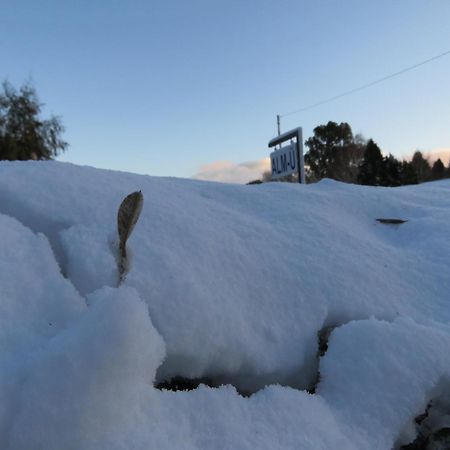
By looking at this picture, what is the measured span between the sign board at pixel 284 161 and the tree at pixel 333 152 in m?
25.7

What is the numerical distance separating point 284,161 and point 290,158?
0.70 feet

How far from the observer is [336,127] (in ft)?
109

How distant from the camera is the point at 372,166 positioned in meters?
23.5

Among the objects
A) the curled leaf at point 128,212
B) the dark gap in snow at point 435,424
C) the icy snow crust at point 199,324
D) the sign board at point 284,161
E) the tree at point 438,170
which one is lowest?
the dark gap in snow at point 435,424

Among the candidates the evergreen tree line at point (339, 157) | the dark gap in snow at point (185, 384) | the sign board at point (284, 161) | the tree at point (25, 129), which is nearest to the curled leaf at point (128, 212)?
the dark gap in snow at point (185, 384)

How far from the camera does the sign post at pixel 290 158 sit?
256 inches

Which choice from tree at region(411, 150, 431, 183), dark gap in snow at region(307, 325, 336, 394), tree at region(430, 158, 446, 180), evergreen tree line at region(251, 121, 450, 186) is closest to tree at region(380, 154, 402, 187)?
evergreen tree line at region(251, 121, 450, 186)

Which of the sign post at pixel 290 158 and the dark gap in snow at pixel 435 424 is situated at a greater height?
the sign post at pixel 290 158

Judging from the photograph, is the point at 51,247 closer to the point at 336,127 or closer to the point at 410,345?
the point at 410,345

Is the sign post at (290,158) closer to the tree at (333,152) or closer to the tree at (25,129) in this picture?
the tree at (25,129)

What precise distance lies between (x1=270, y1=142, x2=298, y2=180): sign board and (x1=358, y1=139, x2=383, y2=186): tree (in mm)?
Result: 17277

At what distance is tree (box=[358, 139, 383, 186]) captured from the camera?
76.0 ft

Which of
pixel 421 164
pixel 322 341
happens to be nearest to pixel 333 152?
pixel 421 164

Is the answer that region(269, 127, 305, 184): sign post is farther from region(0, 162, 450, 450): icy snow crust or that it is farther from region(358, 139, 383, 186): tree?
region(358, 139, 383, 186): tree
